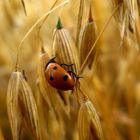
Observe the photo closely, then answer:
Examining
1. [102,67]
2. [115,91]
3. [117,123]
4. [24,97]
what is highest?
[24,97]

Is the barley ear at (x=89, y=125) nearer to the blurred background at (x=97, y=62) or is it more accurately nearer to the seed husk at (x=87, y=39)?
the seed husk at (x=87, y=39)

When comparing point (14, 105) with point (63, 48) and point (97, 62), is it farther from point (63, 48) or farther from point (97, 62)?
point (97, 62)

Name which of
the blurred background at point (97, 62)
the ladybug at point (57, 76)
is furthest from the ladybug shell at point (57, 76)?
the blurred background at point (97, 62)

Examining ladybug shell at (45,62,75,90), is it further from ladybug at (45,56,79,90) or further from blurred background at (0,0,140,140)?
blurred background at (0,0,140,140)

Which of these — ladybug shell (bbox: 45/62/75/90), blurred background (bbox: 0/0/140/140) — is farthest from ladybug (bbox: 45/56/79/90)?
blurred background (bbox: 0/0/140/140)

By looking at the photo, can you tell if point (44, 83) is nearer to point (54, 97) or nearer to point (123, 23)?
point (54, 97)

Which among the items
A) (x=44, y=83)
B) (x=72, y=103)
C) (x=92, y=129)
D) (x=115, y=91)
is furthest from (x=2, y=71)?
(x=92, y=129)

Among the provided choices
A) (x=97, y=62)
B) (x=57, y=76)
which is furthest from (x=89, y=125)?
(x=97, y=62)

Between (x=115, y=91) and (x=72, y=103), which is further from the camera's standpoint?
(x=115, y=91)

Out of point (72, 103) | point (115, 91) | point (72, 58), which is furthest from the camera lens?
point (115, 91)

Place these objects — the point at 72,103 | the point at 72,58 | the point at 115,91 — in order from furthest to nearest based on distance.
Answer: the point at 115,91, the point at 72,103, the point at 72,58
